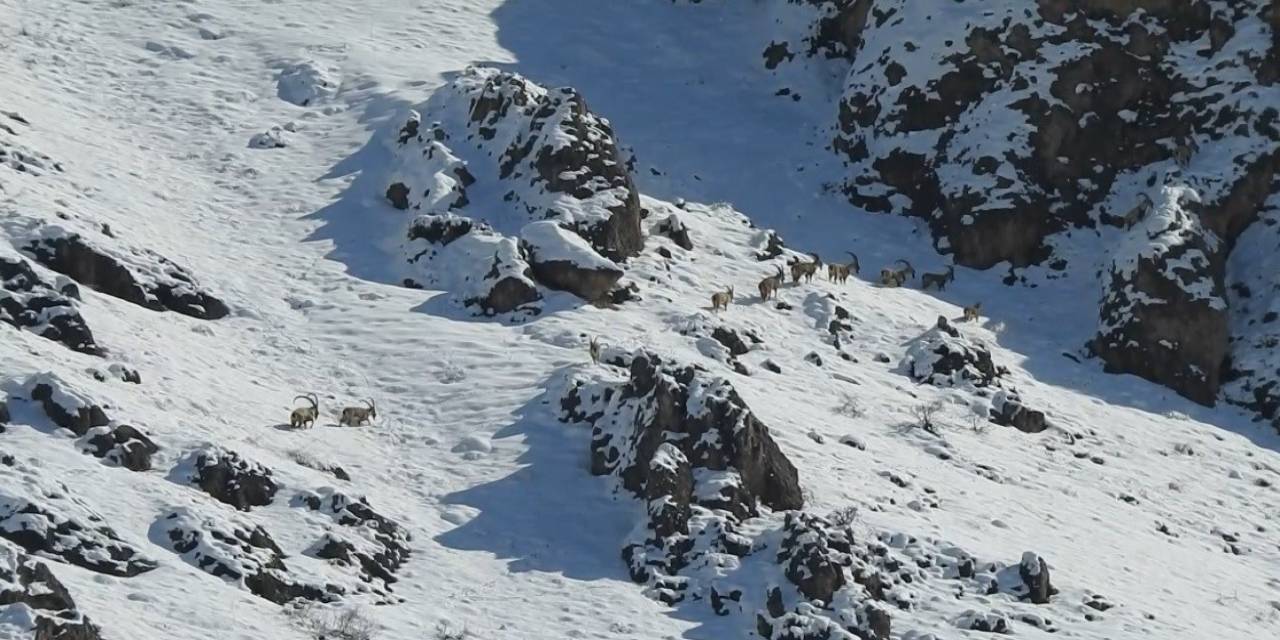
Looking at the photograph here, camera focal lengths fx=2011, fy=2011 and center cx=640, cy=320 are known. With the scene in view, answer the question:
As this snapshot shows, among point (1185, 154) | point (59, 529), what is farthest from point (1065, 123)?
point (59, 529)

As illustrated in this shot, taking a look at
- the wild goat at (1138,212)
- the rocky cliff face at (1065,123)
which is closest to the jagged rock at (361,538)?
the rocky cliff face at (1065,123)

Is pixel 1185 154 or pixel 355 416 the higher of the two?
pixel 1185 154

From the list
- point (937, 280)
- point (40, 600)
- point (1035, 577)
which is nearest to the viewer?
point (40, 600)

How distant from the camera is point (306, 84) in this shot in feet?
133

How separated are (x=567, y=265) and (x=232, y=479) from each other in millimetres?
9827

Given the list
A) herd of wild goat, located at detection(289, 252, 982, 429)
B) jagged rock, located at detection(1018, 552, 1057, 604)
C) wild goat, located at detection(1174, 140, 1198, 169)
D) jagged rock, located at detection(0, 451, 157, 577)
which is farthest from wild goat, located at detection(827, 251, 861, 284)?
jagged rock, located at detection(0, 451, 157, 577)

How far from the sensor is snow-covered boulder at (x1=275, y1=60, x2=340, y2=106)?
132ft

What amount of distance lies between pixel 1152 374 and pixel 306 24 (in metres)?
19.6

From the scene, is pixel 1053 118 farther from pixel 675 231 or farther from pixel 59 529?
pixel 59 529

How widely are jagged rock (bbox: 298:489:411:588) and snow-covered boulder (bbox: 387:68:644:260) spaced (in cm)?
1018

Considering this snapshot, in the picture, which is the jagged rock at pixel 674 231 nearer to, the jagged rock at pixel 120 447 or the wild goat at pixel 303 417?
the wild goat at pixel 303 417

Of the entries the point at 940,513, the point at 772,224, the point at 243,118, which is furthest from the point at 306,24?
the point at 940,513

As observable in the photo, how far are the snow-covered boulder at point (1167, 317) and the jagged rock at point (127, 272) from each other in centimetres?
1621

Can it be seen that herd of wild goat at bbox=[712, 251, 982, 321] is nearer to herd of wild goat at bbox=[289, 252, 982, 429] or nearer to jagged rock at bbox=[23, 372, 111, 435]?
herd of wild goat at bbox=[289, 252, 982, 429]
